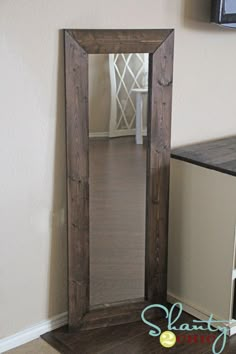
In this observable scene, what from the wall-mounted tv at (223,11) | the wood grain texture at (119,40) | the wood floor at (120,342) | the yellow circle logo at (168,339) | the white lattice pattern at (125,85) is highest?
the wall-mounted tv at (223,11)

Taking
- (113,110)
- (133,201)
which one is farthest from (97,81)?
(133,201)

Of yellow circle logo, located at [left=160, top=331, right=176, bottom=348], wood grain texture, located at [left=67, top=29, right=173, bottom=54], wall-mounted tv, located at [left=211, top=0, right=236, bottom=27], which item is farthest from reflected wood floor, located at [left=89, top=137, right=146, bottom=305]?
wall-mounted tv, located at [left=211, top=0, right=236, bottom=27]

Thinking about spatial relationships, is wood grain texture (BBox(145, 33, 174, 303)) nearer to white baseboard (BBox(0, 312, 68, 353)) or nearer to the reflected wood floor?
the reflected wood floor

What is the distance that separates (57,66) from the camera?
1.97 m

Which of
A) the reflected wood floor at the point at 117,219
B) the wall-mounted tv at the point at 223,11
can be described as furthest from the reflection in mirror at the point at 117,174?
the wall-mounted tv at the point at 223,11

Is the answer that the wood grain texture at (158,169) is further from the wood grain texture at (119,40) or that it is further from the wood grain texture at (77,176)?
the wood grain texture at (77,176)

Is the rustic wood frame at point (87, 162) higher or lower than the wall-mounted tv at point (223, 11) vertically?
lower

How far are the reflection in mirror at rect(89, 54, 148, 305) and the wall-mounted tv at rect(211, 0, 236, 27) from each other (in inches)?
14.9

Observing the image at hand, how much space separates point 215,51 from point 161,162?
57cm

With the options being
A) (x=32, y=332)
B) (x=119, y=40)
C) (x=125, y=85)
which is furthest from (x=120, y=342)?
(x=119, y=40)

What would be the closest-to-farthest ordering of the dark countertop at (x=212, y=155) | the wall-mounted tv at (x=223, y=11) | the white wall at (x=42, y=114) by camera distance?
the white wall at (x=42, y=114)
the dark countertop at (x=212, y=155)
the wall-mounted tv at (x=223, y=11)

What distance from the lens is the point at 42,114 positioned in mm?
1985

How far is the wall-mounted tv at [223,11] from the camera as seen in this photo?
7.35ft

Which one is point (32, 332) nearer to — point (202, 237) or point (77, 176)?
point (77, 176)
